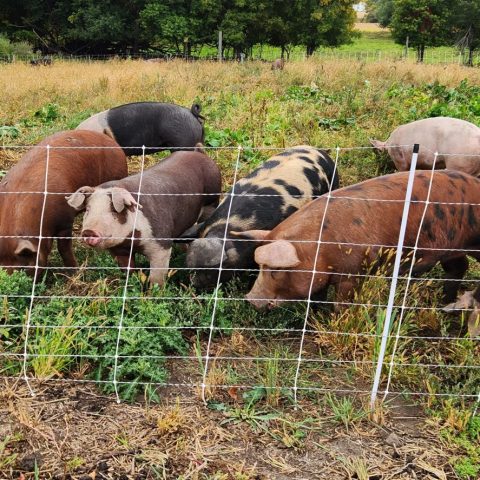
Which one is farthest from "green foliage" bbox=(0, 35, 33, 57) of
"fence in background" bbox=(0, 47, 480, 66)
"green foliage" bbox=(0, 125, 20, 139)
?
"green foliage" bbox=(0, 125, 20, 139)

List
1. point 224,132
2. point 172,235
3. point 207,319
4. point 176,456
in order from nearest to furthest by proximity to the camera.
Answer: point 176,456 → point 207,319 → point 172,235 → point 224,132

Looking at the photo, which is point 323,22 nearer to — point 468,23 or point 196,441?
point 468,23

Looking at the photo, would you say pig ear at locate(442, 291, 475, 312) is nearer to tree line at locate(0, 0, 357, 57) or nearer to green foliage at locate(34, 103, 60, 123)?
green foliage at locate(34, 103, 60, 123)

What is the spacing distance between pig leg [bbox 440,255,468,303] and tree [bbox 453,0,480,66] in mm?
35610

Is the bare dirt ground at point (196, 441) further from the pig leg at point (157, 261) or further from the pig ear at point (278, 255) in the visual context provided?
the pig leg at point (157, 261)

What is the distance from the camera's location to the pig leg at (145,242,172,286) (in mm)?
4508

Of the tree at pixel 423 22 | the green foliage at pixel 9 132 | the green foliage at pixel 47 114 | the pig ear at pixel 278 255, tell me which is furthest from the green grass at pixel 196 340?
the tree at pixel 423 22

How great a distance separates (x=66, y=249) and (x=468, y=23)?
127 feet

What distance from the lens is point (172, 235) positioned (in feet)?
16.2

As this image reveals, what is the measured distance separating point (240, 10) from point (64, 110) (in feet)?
78.7

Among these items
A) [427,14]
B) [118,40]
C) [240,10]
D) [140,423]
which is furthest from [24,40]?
[140,423]

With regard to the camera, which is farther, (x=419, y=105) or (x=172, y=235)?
(x=419, y=105)

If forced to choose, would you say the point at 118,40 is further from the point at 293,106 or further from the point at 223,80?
the point at 293,106

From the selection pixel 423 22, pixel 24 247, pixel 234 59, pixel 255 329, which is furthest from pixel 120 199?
pixel 423 22
